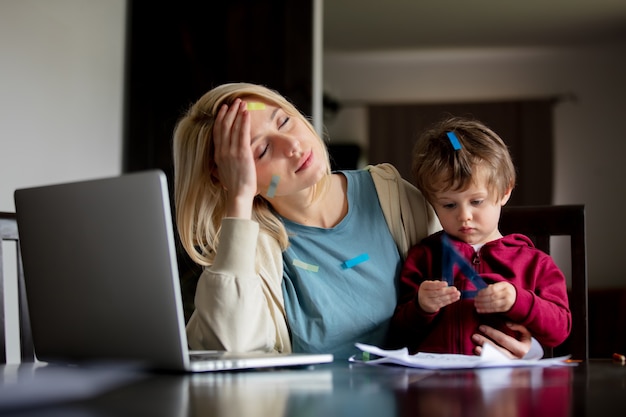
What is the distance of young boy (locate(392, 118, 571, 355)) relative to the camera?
1.23 m

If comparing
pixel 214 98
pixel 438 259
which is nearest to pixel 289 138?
pixel 214 98

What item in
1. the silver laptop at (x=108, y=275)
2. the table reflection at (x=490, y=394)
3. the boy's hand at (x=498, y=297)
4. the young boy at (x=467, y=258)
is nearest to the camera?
the table reflection at (x=490, y=394)

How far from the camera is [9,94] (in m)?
2.73

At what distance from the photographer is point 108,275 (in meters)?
0.91

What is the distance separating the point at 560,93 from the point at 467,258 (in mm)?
4998

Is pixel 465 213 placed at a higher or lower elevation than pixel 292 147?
lower

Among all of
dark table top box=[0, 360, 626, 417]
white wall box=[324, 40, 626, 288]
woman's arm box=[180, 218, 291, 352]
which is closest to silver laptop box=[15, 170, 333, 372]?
dark table top box=[0, 360, 626, 417]

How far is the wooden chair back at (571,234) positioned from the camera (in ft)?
4.25

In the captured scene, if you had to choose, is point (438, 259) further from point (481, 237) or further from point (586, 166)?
point (586, 166)

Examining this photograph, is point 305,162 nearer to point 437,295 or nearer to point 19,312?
point 437,295

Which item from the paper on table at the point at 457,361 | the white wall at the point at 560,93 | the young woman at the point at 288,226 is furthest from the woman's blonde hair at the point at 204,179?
the white wall at the point at 560,93

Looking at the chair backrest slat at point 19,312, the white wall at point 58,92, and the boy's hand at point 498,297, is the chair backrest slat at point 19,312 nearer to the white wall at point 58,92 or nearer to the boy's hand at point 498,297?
the boy's hand at point 498,297

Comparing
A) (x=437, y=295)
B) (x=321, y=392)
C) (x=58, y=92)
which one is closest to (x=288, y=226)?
(x=437, y=295)

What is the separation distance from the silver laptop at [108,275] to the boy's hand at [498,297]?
271 millimetres
